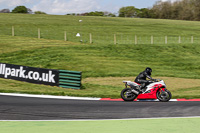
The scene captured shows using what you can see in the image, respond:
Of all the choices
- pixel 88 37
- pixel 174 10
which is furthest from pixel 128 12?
pixel 88 37

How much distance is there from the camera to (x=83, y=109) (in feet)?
40.6

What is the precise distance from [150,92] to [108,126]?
5.59m

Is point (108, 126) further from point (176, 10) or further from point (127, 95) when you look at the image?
point (176, 10)

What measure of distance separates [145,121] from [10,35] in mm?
42683

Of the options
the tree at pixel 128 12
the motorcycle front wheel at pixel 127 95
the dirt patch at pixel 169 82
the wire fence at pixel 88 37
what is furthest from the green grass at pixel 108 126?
the tree at pixel 128 12

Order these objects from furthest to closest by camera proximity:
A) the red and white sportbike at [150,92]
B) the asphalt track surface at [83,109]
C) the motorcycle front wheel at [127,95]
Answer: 1. the motorcycle front wheel at [127,95]
2. the red and white sportbike at [150,92]
3. the asphalt track surface at [83,109]

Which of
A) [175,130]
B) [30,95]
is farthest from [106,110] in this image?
[30,95]

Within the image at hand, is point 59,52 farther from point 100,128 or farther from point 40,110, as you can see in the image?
point 100,128

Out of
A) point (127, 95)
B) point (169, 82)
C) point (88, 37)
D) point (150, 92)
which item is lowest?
point (169, 82)

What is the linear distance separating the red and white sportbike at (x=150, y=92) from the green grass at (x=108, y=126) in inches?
160

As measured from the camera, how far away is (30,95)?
16.4 metres

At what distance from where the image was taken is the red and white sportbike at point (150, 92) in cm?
1460

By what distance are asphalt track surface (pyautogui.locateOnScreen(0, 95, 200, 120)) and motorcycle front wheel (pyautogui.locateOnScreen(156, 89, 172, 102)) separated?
0.57 m

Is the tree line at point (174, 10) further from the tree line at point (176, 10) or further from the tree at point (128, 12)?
the tree at point (128, 12)
